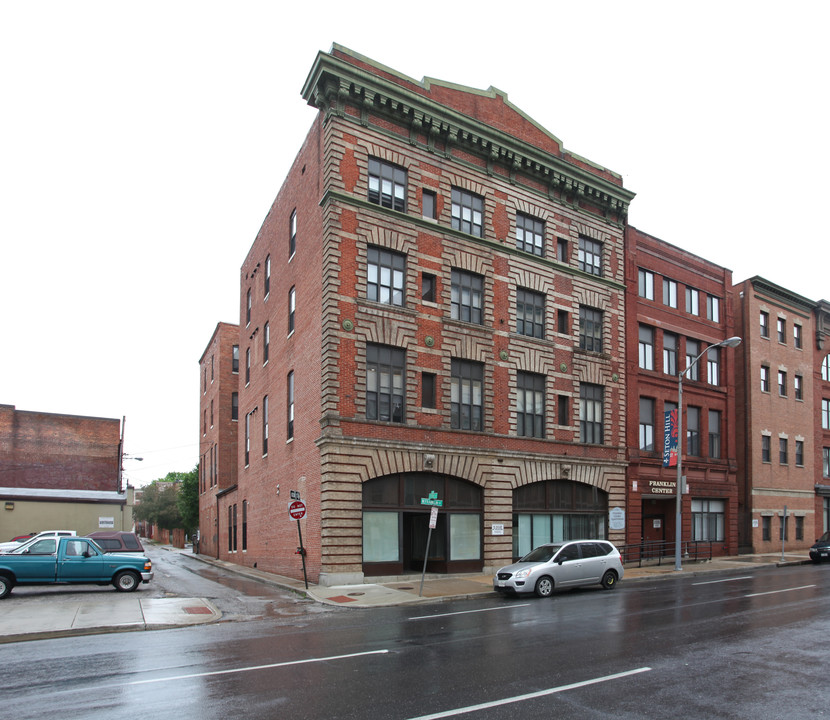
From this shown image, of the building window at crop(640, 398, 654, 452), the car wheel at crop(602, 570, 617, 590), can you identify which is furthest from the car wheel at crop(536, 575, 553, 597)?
the building window at crop(640, 398, 654, 452)

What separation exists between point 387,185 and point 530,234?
7.46 metres

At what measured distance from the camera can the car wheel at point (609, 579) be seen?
22328 mm

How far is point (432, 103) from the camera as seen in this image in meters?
27.0

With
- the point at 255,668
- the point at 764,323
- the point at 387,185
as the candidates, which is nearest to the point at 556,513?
the point at 387,185

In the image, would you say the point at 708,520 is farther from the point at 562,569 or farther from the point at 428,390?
the point at 562,569

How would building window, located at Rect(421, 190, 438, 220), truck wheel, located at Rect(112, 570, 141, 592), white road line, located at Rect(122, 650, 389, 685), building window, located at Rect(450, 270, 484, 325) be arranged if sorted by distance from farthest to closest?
building window, located at Rect(450, 270, 484, 325), building window, located at Rect(421, 190, 438, 220), truck wheel, located at Rect(112, 570, 141, 592), white road line, located at Rect(122, 650, 389, 685)

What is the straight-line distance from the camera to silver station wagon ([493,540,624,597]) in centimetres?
2028

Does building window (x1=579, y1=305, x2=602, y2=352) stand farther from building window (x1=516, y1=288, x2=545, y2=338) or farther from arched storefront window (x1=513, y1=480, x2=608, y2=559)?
arched storefront window (x1=513, y1=480, x2=608, y2=559)

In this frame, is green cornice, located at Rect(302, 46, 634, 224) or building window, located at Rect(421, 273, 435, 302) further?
building window, located at Rect(421, 273, 435, 302)

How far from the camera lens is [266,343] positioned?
35.1 m

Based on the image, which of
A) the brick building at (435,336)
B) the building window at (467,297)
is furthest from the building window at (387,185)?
the building window at (467,297)

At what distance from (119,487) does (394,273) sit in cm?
4167

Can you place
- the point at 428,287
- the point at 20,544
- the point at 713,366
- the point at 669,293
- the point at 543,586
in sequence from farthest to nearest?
the point at 713,366 → the point at 669,293 → the point at 428,287 → the point at 20,544 → the point at 543,586

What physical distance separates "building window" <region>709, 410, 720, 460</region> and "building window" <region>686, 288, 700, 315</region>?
5384 mm
